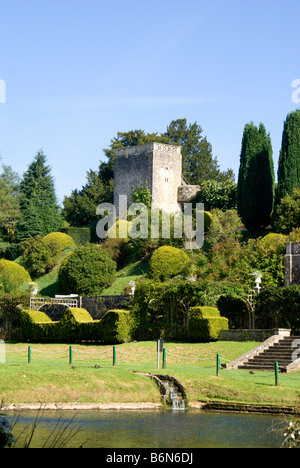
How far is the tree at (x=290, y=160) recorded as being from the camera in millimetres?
46281

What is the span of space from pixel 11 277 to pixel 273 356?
25.1 m

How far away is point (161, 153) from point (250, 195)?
46.3ft

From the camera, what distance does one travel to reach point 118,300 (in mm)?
36531

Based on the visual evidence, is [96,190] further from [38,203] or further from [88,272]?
[88,272]

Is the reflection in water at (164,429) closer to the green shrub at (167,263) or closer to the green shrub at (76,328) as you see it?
the green shrub at (76,328)

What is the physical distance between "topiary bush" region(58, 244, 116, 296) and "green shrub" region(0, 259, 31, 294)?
11.5ft

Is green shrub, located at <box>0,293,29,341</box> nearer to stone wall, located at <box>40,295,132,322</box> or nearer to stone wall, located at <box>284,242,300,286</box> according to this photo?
stone wall, located at <box>40,295,132,322</box>

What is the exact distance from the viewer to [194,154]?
79.8 meters

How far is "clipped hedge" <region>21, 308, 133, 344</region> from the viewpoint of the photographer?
32.9m

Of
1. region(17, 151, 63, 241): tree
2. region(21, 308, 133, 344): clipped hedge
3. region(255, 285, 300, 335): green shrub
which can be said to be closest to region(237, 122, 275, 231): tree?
region(21, 308, 133, 344): clipped hedge

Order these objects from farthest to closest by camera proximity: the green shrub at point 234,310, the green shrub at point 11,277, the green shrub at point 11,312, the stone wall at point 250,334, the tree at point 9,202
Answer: the tree at point 9,202 < the green shrub at point 11,277 < the green shrub at point 11,312 < the green shrub at point 234,310 < the stone wall at point 250,334

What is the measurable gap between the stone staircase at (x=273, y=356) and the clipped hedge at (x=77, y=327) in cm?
815

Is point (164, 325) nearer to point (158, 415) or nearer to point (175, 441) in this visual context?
point (158, 415)

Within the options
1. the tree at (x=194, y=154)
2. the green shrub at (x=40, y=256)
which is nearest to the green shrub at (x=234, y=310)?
the green shrub at (x=40, y=256)
